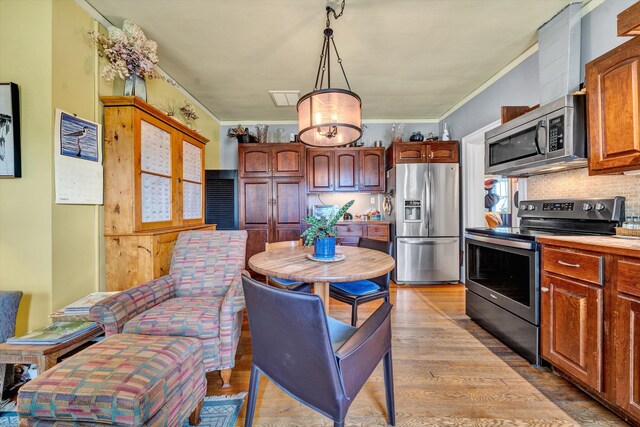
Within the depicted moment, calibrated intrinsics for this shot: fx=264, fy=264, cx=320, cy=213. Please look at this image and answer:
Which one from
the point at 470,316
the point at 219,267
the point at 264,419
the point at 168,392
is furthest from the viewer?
the point at 470,316

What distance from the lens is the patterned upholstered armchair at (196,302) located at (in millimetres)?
1497

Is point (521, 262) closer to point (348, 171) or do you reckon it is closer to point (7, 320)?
point (348, 171)

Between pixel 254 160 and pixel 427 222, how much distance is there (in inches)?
110

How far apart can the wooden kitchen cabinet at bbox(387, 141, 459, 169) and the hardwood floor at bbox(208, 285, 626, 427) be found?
94.6 inches

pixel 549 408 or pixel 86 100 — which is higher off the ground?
pixel 86 100

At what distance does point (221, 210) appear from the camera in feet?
14.1

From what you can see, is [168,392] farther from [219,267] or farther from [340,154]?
[340,154]

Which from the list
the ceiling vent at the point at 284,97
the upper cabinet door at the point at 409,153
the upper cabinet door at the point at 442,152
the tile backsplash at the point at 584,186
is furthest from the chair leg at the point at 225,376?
the upper cabinet door at the point at 442,152

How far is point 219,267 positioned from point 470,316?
243 centimetres

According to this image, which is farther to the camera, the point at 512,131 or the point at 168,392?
the point at 512,131

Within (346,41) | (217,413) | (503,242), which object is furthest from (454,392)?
(346,41)

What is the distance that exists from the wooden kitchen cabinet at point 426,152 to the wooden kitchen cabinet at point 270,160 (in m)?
1.46

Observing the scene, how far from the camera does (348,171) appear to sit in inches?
169

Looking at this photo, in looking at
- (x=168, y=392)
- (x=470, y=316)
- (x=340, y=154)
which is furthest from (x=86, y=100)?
(x=470, y=316)
